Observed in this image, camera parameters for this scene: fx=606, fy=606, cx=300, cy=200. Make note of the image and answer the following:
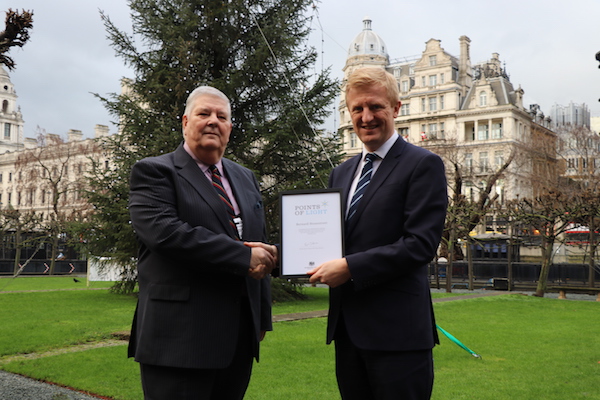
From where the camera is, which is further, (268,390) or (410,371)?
(268,390)

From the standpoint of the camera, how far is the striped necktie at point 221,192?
10.7ft

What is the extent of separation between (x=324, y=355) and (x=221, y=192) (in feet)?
19.5

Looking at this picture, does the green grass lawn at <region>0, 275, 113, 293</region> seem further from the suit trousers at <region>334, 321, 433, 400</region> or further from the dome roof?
the dome roof

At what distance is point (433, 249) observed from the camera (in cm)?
282

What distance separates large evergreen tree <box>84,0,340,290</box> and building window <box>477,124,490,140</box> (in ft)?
168

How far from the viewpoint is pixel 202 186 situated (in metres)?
3.17

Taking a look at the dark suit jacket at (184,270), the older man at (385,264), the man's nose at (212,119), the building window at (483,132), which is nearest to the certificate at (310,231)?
the older man at (385,264)

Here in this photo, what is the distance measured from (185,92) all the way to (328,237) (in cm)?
1516

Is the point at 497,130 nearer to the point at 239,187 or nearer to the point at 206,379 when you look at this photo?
the point at 239,187

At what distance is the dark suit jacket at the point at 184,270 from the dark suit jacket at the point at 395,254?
1.82ft

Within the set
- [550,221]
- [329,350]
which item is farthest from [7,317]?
[550,221]

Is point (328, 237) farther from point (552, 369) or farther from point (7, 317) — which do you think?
point (7, 317)

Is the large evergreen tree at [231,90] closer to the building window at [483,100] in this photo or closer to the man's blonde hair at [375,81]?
the man's blonde hair at [375,81]

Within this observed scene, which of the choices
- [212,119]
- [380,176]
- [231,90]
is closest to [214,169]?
[212,119]
